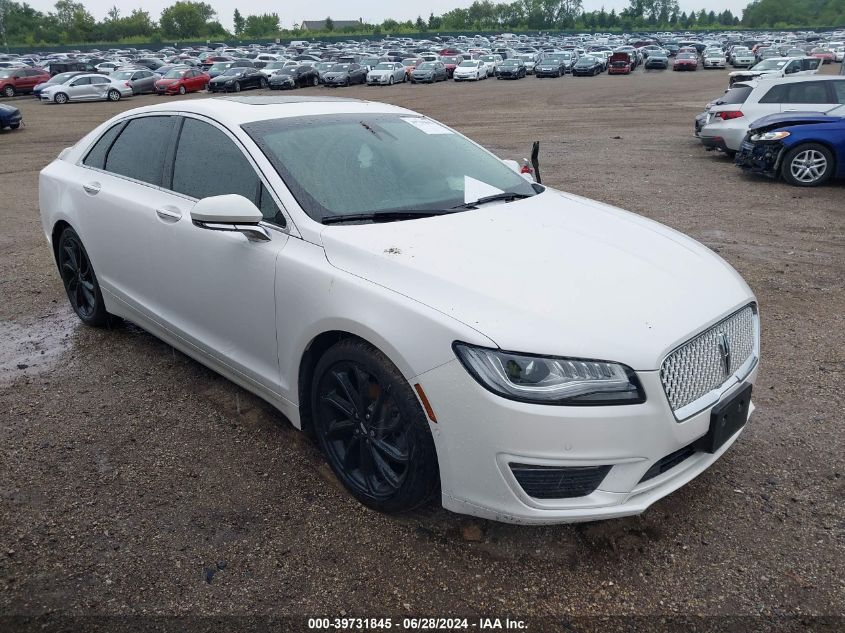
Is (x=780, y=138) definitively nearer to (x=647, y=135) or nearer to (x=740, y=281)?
(x=647, y=135)

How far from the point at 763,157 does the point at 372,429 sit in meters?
9.42

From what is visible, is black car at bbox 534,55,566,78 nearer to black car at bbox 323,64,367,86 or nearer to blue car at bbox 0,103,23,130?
black car at bbox 323,64,367,86

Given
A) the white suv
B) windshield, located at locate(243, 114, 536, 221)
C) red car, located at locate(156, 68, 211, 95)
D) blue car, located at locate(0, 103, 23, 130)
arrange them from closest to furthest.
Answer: windshield, located at locate(243, 114, 536, 221) < the white suv < blue car, located at locate(0, 103, 23, 130) < red car, located at locate(156, 68, 211, 95)

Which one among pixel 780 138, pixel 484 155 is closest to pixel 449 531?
pixel 484 155

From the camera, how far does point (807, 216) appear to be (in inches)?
326

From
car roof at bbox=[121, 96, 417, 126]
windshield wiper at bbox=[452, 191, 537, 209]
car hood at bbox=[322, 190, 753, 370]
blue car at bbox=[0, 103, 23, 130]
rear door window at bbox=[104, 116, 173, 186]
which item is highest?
car roof at bbox=[121, 96, 417, 126]

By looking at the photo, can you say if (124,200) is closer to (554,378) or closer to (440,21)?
(554,378)

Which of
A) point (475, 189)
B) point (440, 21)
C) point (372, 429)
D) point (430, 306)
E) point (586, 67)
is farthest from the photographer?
point (440, 21)

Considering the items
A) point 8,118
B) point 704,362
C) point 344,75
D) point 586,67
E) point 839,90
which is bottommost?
point 8,118

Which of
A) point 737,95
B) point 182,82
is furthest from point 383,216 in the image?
point 182,82

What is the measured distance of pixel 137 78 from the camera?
Answer: 36.2 meters

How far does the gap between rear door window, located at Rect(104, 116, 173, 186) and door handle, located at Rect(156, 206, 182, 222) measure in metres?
0.24

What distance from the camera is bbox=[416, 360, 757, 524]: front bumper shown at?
2.34 m

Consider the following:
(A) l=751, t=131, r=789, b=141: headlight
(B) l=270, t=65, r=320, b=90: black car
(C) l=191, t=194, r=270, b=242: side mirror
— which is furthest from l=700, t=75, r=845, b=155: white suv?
(B) l=270, t=65, r=320, b=90: black car
